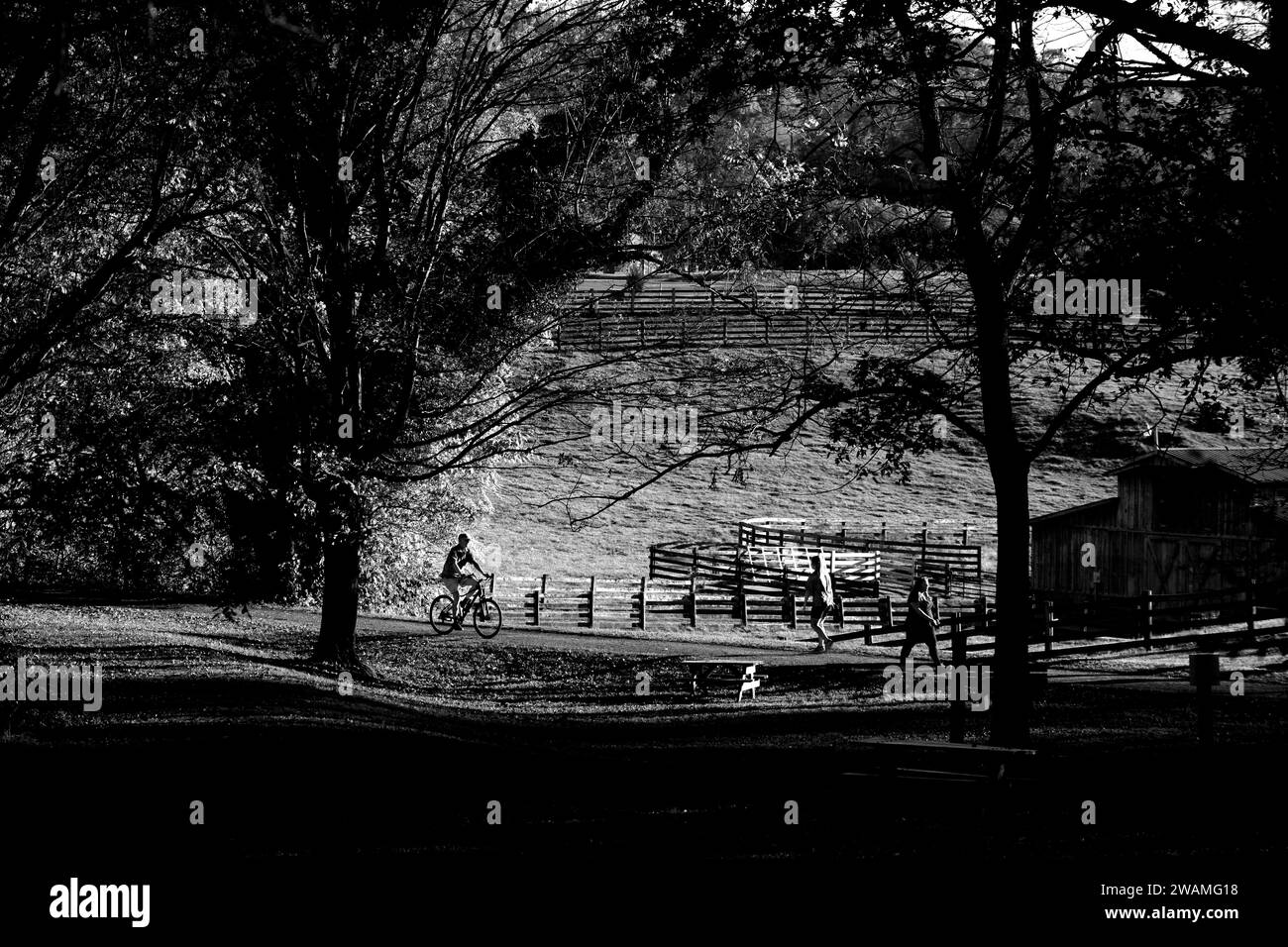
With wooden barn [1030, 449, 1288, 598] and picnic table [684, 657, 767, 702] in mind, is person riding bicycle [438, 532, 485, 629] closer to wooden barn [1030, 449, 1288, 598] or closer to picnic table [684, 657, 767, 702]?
picnic table [684, 657, 767, 702]

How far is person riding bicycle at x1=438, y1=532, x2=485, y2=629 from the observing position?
26.5 metres

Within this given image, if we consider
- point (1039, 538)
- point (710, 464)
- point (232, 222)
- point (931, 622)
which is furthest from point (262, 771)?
point (710, 464)

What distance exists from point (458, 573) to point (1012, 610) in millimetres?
16665

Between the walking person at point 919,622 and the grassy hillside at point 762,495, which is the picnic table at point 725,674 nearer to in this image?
the walking person at point 919,622

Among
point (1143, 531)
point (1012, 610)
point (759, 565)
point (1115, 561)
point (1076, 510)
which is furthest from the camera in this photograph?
point (759, 565)

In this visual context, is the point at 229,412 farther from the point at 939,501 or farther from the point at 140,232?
the point at 939,501

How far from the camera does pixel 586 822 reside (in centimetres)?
995

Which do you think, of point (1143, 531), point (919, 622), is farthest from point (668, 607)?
point (919, 622)

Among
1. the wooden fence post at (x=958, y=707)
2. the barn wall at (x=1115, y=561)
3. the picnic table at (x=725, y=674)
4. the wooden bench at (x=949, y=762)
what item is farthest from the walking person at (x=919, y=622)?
the barn wall at (x=1115, y=561)

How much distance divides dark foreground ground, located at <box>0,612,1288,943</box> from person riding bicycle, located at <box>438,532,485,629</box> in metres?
9.40

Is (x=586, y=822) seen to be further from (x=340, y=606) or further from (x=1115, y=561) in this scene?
(x=1115, y=561)

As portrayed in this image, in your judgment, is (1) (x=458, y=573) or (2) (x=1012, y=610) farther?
(1) (x=458, y=573)

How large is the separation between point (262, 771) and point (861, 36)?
815 cm

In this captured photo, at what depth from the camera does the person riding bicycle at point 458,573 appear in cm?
2655
